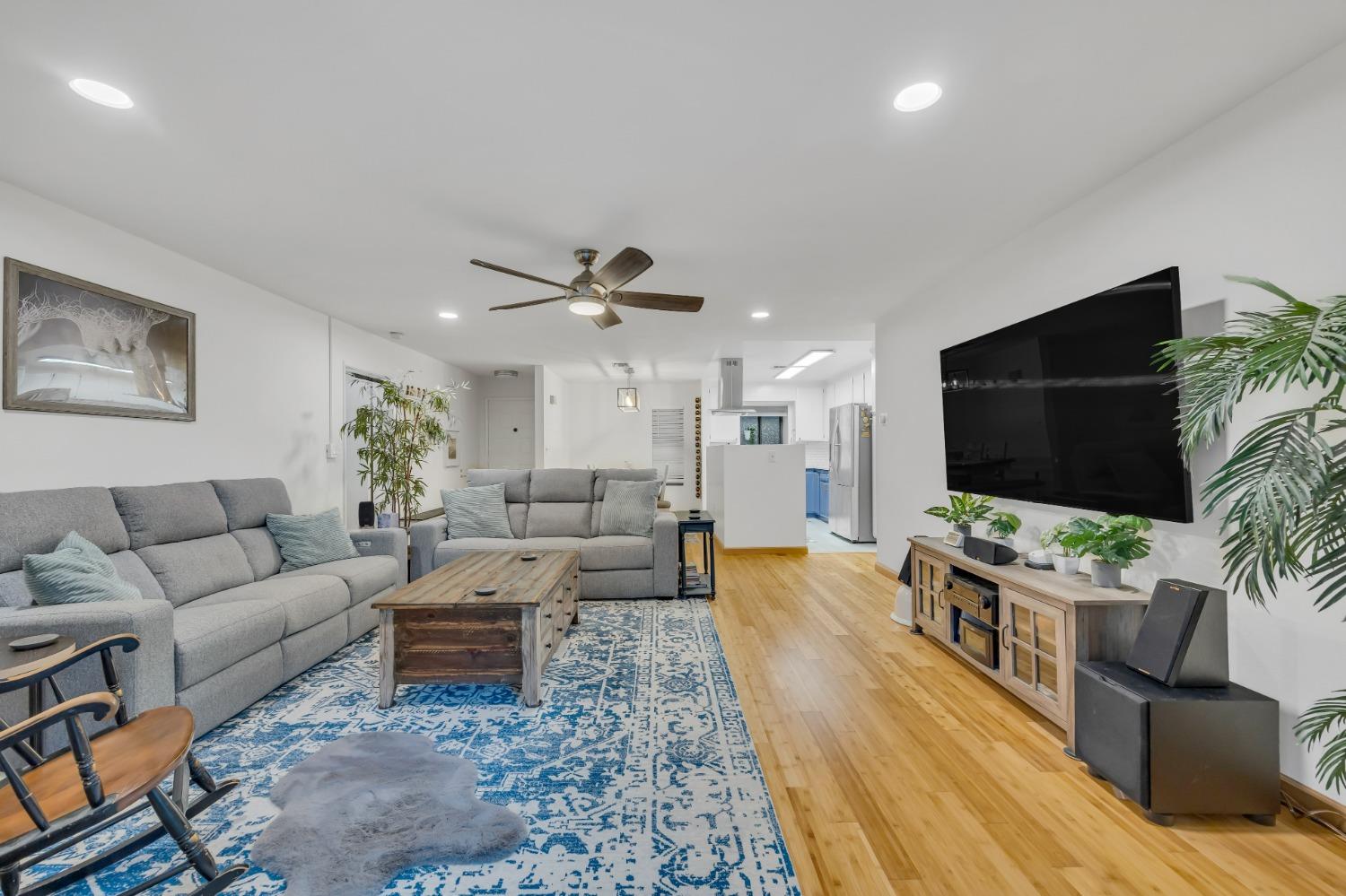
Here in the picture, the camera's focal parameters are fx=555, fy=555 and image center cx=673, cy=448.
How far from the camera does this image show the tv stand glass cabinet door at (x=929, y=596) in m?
3.25

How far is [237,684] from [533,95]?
2742mm

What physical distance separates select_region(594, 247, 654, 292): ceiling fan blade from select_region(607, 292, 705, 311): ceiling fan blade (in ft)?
0.54

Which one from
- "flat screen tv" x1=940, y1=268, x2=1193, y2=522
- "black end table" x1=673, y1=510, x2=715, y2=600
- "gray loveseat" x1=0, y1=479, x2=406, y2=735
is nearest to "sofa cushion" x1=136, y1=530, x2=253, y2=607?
"gray loveseat" x1=0, y1=479, x2=406, y2=735

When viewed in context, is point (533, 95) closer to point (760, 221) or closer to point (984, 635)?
point (760, 221)

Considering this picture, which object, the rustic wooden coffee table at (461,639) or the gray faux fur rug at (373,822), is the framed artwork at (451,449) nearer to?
the rustic wooden coffee table at (461,639)

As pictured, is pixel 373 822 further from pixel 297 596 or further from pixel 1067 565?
pixel 1067 565

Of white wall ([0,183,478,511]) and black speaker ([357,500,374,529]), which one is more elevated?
white wall ([0,183,478,511])

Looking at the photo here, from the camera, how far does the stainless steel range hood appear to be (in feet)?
23.1

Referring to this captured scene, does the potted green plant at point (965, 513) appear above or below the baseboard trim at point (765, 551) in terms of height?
above

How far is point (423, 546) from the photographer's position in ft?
14.9

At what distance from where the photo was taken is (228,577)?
308cm

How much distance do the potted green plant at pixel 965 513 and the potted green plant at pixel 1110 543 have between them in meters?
0.83

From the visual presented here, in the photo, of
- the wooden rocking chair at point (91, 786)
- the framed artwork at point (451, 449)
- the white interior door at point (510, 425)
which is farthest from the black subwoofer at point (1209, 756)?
the white interior door at point (510, 425)

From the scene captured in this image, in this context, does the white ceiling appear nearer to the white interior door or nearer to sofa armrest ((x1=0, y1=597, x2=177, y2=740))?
sofa armrest ((x1=0, y1=597, x2=177, y2=740))
